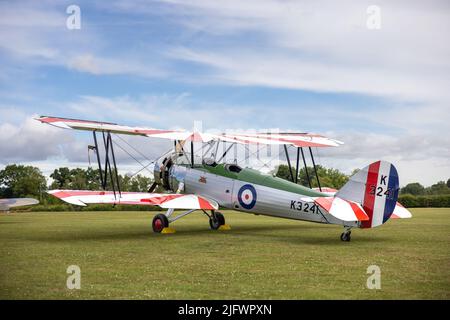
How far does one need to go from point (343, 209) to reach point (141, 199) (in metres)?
5.84

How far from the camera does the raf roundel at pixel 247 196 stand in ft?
48.2

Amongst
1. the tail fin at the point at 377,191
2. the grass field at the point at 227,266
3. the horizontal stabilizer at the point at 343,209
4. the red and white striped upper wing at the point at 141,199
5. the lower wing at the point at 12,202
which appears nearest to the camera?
the grass field at the point at 227,266

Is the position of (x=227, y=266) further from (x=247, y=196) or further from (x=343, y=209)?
(x=247, y=196)

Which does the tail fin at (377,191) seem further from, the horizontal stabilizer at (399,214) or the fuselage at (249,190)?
the horizontal stabilizer at (399,214)

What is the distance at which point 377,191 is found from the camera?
11.7 meters

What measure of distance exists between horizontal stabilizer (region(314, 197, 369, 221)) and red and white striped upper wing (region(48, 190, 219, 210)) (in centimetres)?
395

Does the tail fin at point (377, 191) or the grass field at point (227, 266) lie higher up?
the tail fin at point (377, 191)

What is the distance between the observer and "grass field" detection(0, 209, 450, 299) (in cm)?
691

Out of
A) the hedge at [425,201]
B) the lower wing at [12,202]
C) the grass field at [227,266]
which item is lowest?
the grass field at [227,266]

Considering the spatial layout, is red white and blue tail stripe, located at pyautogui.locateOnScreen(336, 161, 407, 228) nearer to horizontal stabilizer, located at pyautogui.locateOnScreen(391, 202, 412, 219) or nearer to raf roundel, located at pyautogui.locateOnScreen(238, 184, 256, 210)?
horizontal stabilizer, located at pyautogui.locateOnScreen(391, 202, 412, 219)

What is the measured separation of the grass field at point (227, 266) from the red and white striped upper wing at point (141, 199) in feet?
2.79

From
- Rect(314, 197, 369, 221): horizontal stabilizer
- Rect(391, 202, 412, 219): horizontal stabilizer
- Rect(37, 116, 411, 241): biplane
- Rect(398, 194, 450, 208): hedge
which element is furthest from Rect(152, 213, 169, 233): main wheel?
Rect(398, 194, 450, 208): hedge

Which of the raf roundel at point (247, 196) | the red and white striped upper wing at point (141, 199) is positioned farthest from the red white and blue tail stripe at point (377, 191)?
the red and white striped upper wing at point (141, 199)
